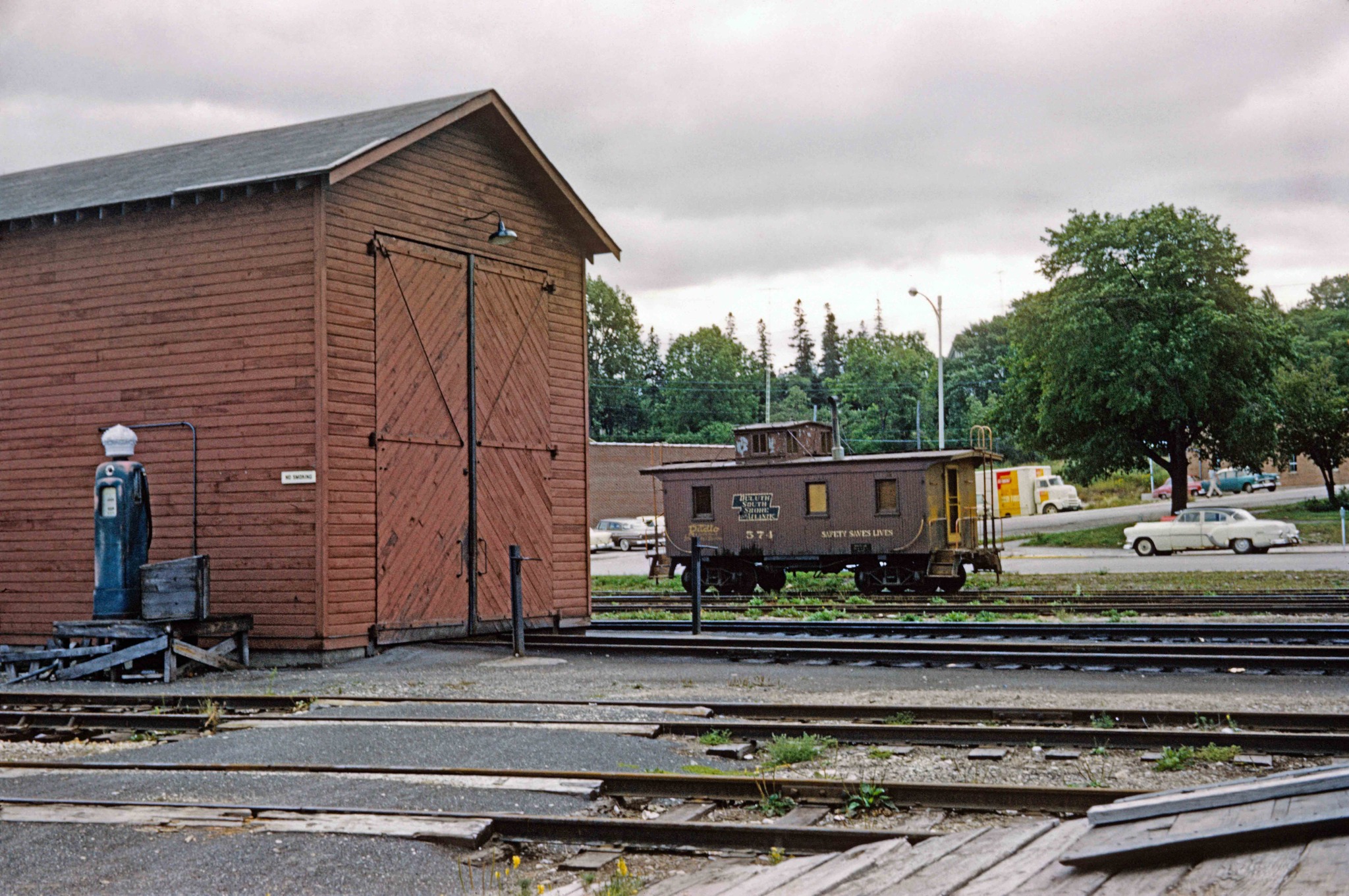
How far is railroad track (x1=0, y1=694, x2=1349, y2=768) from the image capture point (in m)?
8.10

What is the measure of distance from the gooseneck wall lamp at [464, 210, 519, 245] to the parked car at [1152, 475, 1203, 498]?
58456 mm

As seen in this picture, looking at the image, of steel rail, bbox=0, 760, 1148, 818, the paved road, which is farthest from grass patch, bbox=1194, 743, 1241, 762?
the paved road

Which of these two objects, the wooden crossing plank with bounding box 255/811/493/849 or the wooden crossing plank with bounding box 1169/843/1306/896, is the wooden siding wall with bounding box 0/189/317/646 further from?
the wooden crossing plank with bounding box 1169/843/1306/896

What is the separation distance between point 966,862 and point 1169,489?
72.3 meters

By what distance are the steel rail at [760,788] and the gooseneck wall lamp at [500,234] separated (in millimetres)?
9297

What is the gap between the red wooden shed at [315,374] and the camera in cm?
1462

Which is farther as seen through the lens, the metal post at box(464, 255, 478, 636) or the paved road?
the paved road

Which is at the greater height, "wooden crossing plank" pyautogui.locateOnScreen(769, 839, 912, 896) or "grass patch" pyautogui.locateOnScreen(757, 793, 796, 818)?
"wooden crossing plank" pyautogui.locateOnScreen(769, 839, 912, 896)

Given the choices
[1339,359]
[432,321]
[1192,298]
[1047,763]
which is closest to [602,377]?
[1339,359]

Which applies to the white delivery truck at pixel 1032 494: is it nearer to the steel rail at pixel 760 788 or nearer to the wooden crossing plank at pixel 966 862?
the steel rail at pixel 760 788

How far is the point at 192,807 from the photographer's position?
7020 millimetres

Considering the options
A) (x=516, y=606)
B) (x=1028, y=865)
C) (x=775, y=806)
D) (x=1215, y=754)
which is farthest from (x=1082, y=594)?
(x=1028, y=865)

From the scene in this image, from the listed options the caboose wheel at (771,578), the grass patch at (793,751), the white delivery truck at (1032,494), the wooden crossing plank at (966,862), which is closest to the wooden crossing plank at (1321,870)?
the wooden crossing plank at (966,862)

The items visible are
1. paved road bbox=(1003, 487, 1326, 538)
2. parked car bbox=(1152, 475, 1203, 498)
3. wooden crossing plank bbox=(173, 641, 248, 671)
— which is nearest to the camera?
wooden crossing plank bbox=(173, 641, 248, 671)
